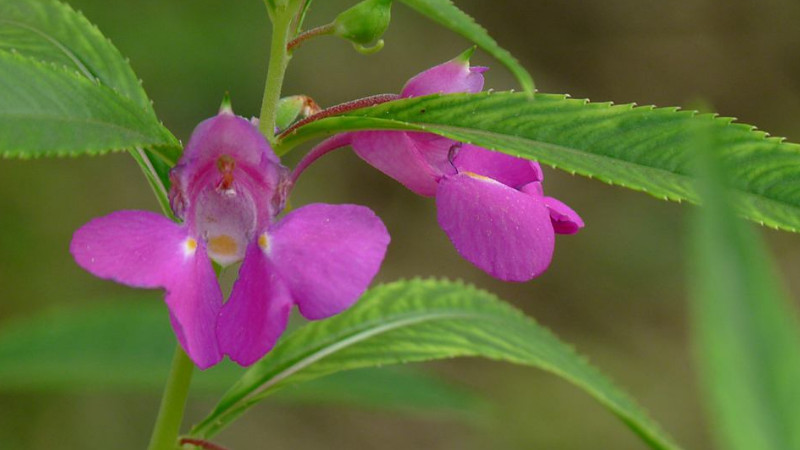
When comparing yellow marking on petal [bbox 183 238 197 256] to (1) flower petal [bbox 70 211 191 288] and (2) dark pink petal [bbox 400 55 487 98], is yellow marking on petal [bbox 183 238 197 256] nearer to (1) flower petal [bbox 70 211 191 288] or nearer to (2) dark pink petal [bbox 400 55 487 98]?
(1) flower petal [bbox 70 211 191 288]

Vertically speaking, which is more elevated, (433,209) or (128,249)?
(433,209)

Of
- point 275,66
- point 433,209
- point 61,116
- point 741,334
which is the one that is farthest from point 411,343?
point 433,209

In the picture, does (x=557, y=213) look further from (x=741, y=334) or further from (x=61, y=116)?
(x=741, y=334)

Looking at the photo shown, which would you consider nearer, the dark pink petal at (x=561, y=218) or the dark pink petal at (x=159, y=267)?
the dark pink petal at (x=159, y=267)

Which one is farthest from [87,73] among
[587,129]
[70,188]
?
[70,188]

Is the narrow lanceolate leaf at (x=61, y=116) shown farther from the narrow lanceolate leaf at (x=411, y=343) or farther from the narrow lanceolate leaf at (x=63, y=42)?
the narrow lanceolate leaf at (x=411, y=343)

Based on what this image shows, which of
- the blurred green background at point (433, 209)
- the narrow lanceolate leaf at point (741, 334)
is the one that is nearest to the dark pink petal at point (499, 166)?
the narrow lanceolate leaf at point (741, 334)
